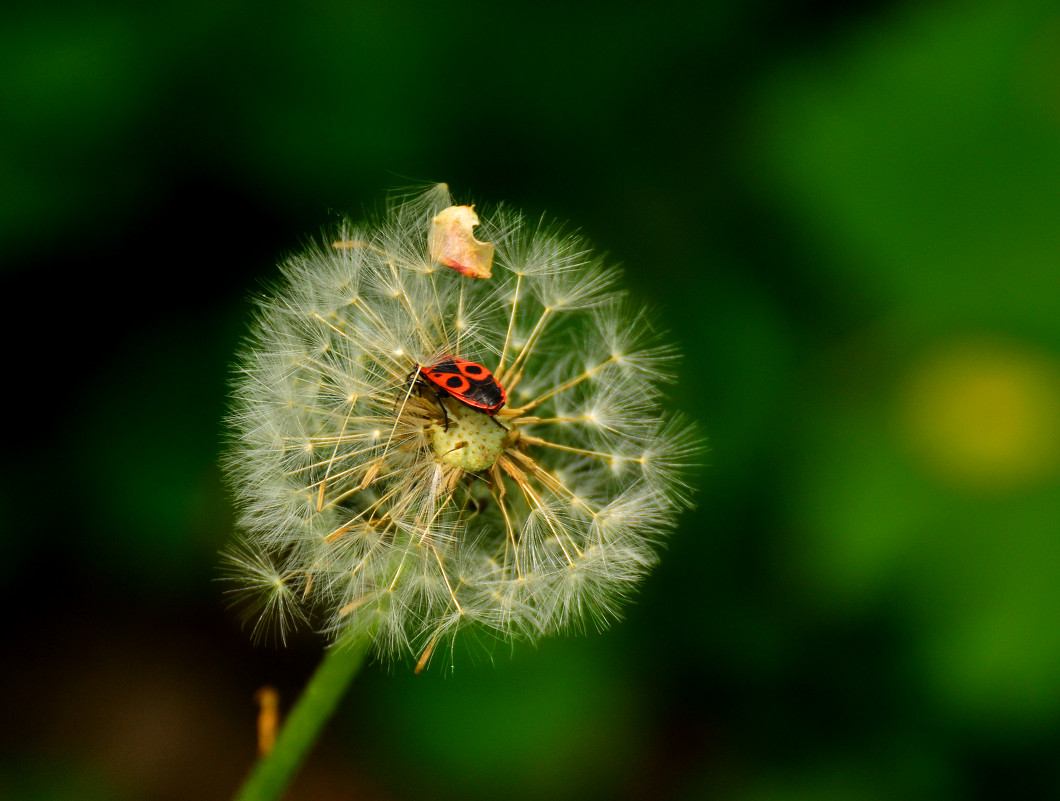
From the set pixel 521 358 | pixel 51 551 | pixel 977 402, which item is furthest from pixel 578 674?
pixel 51 551

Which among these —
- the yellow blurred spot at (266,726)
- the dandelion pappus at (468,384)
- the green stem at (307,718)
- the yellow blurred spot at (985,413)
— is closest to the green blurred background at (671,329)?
the yellow blurred spot at (985,413)

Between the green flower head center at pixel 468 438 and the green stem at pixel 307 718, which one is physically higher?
the green flower head center at pixel 468 438

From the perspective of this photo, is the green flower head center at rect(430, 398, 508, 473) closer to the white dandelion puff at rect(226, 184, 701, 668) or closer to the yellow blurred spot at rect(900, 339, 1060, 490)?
the white dandelion puff at rect(226, 184, 701, 668)

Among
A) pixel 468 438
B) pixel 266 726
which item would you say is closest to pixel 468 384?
pixel 468 438

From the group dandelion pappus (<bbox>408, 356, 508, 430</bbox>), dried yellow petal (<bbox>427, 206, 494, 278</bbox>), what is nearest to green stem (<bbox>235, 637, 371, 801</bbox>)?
dandelion pappus (<bbox>408, 356, 508, 430</bbox>)

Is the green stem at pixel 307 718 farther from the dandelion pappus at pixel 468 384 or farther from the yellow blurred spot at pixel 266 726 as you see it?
the dandelion pappus at pixel 468 384

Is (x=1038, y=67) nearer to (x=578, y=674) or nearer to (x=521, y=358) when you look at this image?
(x=521, y=358)

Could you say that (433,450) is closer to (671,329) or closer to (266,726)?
(266,726)
